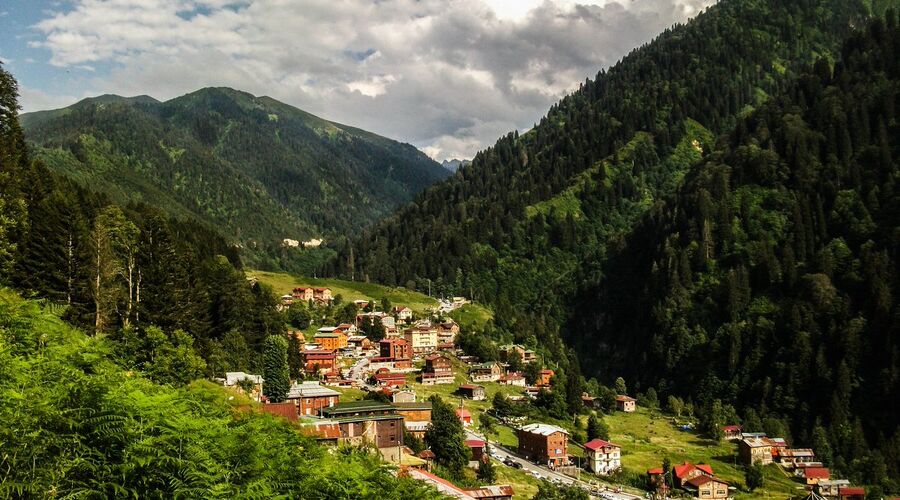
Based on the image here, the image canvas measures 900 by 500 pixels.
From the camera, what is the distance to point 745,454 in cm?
11138

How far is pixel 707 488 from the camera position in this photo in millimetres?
91250

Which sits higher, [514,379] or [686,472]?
[514,379]

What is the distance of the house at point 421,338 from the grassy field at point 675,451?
1669 inches

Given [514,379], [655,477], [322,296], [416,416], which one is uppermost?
[322,296]

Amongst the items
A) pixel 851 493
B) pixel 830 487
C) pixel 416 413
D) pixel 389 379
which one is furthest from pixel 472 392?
pixel 851 493

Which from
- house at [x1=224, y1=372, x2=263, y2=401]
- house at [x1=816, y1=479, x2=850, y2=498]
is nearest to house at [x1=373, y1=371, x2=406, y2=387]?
house at [x1=224, y1=372, x2=263, y2=401]

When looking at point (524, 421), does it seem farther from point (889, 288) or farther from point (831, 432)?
point (889, 288)

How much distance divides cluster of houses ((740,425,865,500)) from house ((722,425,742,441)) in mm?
1655

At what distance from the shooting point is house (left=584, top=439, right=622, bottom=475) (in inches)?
3846

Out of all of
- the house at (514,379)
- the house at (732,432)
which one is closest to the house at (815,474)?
→ the house at (732,432)

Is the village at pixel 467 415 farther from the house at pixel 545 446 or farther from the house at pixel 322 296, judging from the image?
the house at pixel 322 296

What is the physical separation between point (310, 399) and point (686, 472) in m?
55.9

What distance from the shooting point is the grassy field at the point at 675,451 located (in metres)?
100

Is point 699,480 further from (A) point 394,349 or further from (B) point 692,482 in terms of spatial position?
(A) point 394,349
